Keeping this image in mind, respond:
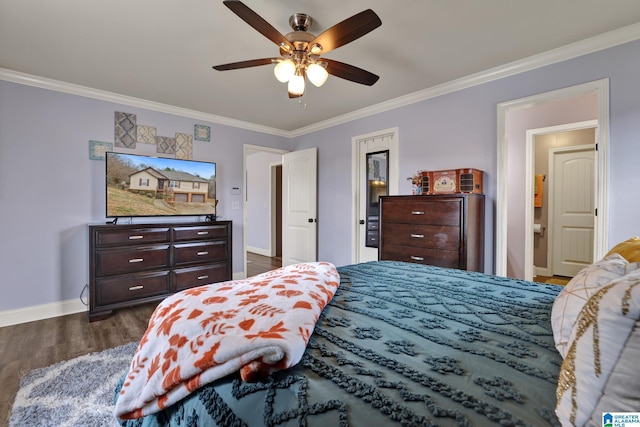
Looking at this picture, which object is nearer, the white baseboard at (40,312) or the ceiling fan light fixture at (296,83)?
the ceiling fan light fixture at (296,83)

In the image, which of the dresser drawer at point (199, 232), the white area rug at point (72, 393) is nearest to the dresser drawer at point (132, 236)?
the dresser drawer at point (199, 232)

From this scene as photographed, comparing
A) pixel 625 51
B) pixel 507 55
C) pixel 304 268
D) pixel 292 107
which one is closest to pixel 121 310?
pixel 304 268

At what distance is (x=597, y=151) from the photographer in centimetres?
239

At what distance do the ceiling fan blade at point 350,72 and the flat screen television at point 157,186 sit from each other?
8.36 feet

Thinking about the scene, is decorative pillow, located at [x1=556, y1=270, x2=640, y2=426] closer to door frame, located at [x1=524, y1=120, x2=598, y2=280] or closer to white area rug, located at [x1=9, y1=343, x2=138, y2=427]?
white area rug, located at [x1=9, y1=343, x2=138, y2=427]

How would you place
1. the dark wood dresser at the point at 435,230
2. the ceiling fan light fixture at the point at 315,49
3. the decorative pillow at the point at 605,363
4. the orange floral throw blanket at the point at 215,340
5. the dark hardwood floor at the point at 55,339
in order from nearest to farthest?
the decorative pillow at the point at 605,363 < the orange floral throw blanket at the point at 215,340 < the ceiling fan light fixture at the point at 315,49 < the dark hardwood floor at the point at 55,339 < the dark wood dresser at the point at 435,230

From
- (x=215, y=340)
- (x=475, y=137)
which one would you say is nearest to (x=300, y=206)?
(x=475, y=137)

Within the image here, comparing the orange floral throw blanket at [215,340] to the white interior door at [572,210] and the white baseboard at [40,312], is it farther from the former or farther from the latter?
the white interior door at [572,210]

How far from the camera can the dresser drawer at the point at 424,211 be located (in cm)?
274

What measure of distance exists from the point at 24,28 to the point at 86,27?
0.47m

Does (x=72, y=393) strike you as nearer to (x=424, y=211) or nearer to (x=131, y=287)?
(x=131, y=287)

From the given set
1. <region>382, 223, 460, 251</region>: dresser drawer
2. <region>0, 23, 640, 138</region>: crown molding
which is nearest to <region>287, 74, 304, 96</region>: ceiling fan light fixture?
<region>382, 223, 460, 251</region>: dresser drawer

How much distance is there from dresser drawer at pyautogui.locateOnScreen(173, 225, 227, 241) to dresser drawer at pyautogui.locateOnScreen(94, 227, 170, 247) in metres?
0.12

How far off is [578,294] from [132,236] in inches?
142
